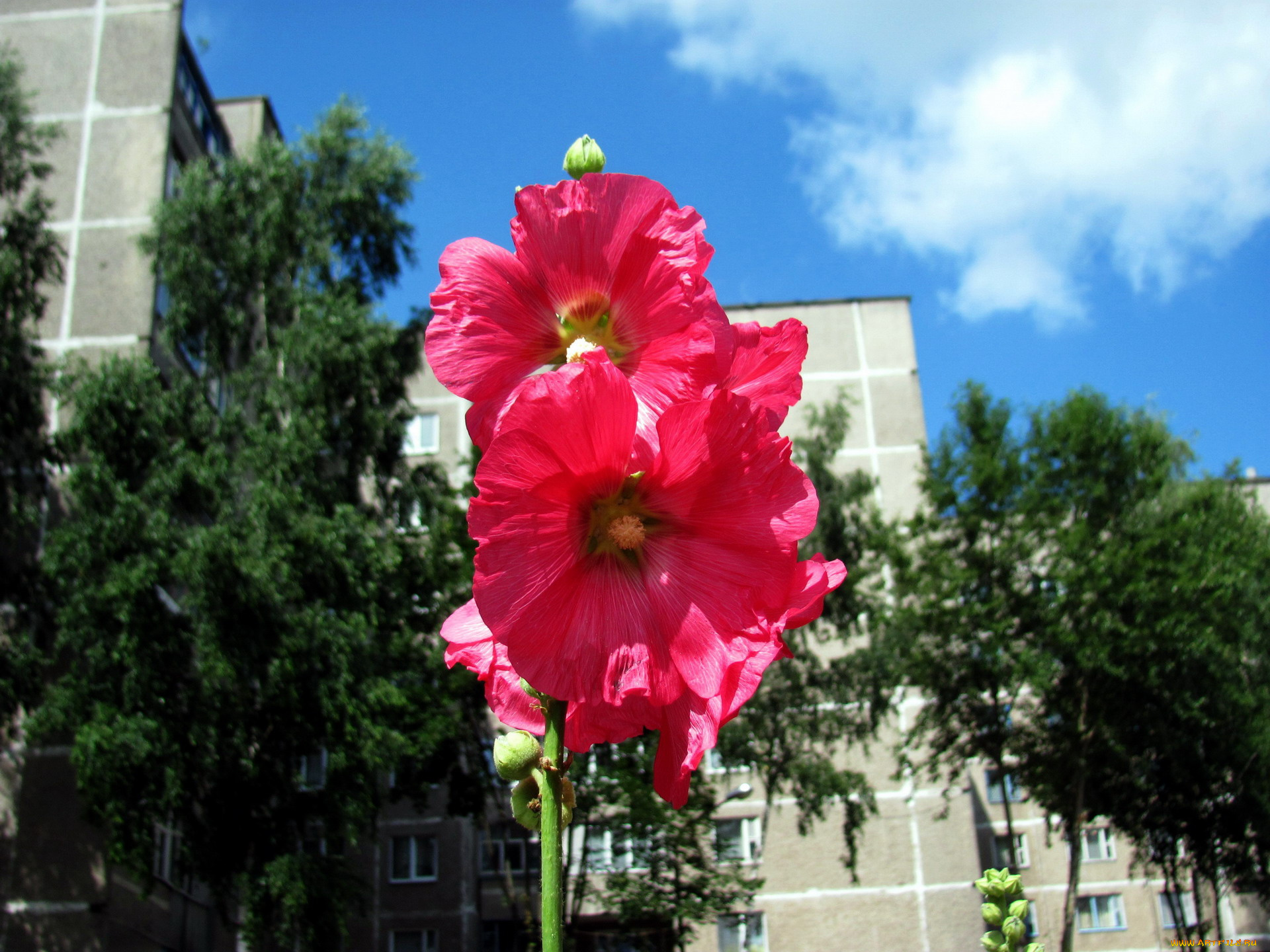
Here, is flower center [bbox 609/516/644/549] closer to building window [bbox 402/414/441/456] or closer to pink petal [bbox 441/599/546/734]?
pink petal [bbox 441/599/546/734]

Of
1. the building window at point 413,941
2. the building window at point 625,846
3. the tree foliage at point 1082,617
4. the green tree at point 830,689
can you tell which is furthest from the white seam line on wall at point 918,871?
the building window at point 625,846

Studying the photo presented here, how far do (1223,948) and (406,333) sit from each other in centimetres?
2107

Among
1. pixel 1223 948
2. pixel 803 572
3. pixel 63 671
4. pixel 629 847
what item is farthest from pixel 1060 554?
pixel 803 572

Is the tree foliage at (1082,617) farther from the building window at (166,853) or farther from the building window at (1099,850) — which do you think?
the building window at (1099,850)

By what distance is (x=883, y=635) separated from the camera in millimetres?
A: 23328

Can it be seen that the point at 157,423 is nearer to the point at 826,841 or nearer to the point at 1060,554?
the point at 1060,554

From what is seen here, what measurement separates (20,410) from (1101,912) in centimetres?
3459

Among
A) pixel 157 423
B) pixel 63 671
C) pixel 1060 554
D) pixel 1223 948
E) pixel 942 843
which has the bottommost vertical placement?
pixel 1223 948

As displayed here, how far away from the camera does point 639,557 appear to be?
1210 mm

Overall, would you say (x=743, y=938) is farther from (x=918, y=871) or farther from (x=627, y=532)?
(x=627, y=532)

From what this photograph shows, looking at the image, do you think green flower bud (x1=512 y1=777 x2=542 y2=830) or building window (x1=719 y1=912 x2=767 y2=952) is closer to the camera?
green flower bud (x1=512 y1=777 x2=542 y2=830)

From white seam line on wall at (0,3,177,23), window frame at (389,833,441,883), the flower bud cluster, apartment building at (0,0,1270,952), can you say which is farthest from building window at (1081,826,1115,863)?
the flower bud cluster

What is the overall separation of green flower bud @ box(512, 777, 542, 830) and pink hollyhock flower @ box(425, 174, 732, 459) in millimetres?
353

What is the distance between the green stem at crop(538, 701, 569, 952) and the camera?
998 mm
